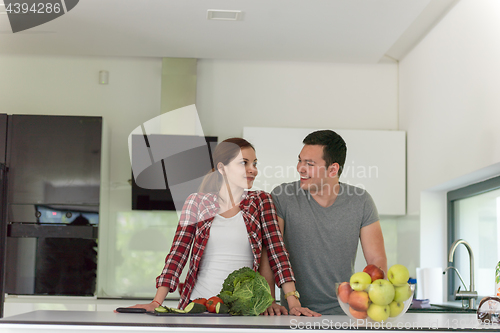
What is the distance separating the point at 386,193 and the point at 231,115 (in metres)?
1.32

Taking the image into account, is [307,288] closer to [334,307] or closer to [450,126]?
[334,307]

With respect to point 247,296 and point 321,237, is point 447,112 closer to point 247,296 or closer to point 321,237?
point 321,237

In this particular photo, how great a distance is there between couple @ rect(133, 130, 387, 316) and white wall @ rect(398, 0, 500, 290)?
0.95m

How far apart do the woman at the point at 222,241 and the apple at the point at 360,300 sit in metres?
0.51

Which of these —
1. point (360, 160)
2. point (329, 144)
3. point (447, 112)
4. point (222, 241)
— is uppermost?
point (447, 112)

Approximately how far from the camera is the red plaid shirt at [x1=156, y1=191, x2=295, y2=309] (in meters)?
1.93

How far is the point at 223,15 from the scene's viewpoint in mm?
3338

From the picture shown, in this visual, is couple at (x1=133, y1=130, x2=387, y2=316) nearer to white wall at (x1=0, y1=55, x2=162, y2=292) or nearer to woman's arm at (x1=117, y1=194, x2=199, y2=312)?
woman's arm at (x1=117, y1=194, x2=199, y2=312)

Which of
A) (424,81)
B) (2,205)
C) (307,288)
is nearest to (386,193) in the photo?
(424,81)

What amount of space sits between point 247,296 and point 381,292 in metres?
0.43

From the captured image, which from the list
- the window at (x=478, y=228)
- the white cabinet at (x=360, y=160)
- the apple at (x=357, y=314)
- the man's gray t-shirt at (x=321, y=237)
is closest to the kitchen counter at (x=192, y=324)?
the apple at (x=357, y=314)

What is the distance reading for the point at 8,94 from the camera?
13.5 ft

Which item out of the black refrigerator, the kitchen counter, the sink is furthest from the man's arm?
the black refrigerator

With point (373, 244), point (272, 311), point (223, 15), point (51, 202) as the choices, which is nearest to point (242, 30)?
point (223, 15)
